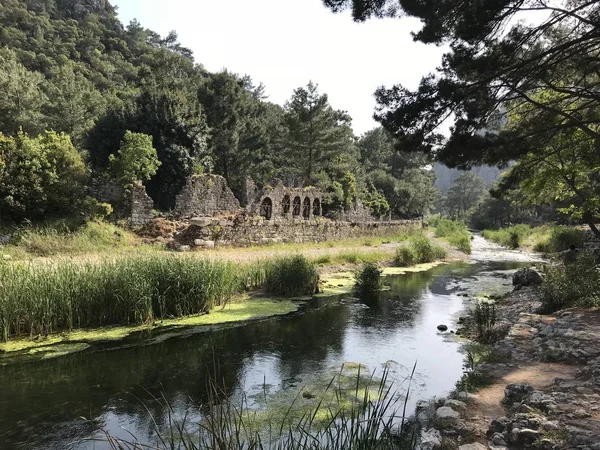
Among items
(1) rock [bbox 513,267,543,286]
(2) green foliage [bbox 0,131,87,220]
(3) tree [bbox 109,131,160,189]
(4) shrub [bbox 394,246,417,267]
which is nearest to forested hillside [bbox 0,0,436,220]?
(2) green foliage [bbox 0,131,87,220]

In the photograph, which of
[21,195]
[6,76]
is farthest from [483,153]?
[6,76]

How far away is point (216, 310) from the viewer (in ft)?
37.1

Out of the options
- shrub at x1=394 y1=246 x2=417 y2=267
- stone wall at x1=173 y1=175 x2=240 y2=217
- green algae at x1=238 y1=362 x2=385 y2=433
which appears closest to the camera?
green algae at x1=238 y1=362 x2=385 y2=433

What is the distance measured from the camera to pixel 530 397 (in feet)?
15.9

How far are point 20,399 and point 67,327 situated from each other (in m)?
2.99

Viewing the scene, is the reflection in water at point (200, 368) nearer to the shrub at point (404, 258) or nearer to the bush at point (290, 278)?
the bush at point (290, 278)

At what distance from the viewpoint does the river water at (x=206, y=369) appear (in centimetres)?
569

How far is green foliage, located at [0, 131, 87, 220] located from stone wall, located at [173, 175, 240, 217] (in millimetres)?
5422

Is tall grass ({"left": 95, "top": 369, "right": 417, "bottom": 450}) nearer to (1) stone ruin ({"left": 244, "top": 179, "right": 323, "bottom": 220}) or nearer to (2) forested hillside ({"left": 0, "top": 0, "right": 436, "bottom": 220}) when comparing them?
(2) forested hillside ({"left": 0, "top": 0, "right": 436, "bottom": 220})

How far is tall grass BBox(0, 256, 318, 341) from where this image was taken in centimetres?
848

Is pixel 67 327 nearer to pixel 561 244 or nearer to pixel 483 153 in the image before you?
pixel 483 153

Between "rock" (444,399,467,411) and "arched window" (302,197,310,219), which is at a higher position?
"arched window" (302,197,310,219)

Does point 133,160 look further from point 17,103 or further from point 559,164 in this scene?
point 559,164

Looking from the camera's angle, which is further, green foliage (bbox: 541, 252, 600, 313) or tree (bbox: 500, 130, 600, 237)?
tree (bbox: 500, 130, 600, 237)
